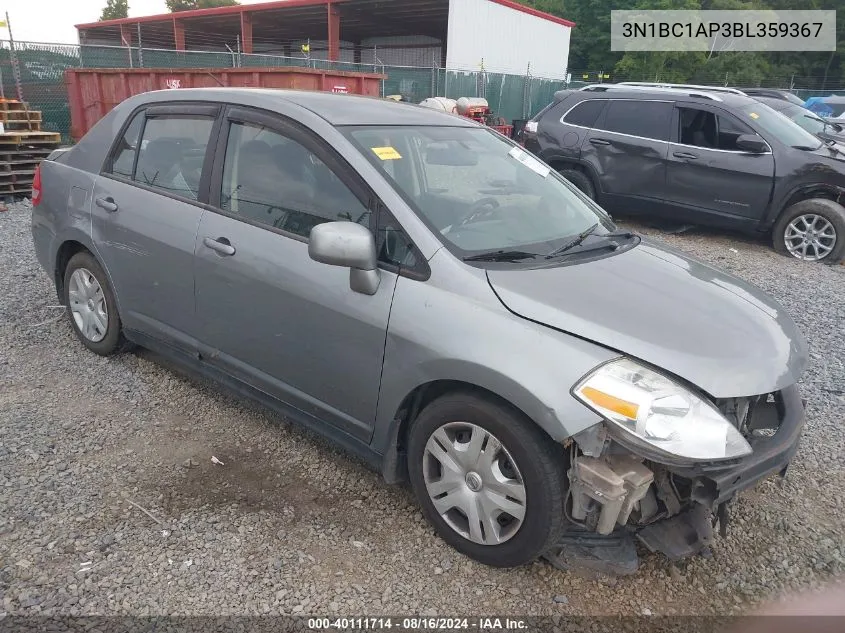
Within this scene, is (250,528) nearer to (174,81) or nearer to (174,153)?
(174,153)

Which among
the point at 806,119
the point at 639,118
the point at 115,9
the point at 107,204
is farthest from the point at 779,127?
the point at 115,9

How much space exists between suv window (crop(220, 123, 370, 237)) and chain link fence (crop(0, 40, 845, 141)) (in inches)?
416

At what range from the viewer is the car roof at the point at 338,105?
3088 millimetres

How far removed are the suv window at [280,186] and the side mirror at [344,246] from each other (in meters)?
0.22

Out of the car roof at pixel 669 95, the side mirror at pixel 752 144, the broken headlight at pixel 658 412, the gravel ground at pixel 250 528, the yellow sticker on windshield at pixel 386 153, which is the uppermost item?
the car roof at pixel 669 95

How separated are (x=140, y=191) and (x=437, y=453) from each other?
236 centimetres

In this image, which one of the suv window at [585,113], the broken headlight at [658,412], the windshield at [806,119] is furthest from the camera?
the windshield at [806,119]

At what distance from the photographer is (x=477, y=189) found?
123 inches

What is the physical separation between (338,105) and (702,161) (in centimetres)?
603

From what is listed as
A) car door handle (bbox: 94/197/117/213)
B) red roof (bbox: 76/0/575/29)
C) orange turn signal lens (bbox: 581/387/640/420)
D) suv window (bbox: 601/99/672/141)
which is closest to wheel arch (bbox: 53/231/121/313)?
car door handle (bbox: 94/197/117/213)

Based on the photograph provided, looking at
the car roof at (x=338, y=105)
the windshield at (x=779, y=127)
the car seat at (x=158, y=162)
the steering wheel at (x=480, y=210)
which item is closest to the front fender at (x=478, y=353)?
the steering wheel at (x=480, y=210)

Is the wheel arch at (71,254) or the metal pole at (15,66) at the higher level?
the metal pole at (15,66)

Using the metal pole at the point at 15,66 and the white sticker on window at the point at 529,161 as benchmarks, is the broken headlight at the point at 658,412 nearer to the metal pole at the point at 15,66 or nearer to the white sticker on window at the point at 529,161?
the white sticker on window at the point at 529,161

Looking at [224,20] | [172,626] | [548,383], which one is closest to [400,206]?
[548,383]
